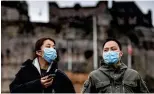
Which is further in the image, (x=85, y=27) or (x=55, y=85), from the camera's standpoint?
(x=85, y=27)

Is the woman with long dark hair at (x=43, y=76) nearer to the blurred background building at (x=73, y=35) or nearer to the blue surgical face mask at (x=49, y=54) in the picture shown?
the blue surgical face mask at (x=49, y=54)

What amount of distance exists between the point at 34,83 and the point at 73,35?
49452 mm

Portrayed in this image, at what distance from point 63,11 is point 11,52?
315 inches

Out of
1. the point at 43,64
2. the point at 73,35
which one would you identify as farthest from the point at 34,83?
the point at 73,35

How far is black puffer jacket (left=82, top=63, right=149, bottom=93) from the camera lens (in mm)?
5523

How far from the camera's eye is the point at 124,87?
5512 millimetres

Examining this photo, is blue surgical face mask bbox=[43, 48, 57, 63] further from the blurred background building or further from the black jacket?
the blurred background building

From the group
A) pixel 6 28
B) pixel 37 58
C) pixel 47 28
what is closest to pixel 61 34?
pixel 47 28

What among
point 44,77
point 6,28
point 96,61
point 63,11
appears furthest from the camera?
point 63,11

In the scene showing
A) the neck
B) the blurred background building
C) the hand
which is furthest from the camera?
the blurred background building

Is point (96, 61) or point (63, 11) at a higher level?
point (63, 11)

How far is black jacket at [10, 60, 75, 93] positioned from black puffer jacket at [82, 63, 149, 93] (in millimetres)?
210

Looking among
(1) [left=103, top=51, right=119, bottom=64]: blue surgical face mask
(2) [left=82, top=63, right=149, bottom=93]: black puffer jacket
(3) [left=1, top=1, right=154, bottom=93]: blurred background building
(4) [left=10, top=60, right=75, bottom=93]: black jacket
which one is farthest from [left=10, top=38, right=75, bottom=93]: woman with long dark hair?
(3) [left=1, top=1, right=154, bottom=93]: blurred background building

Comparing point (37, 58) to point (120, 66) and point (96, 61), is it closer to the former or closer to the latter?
point (120, 66)
